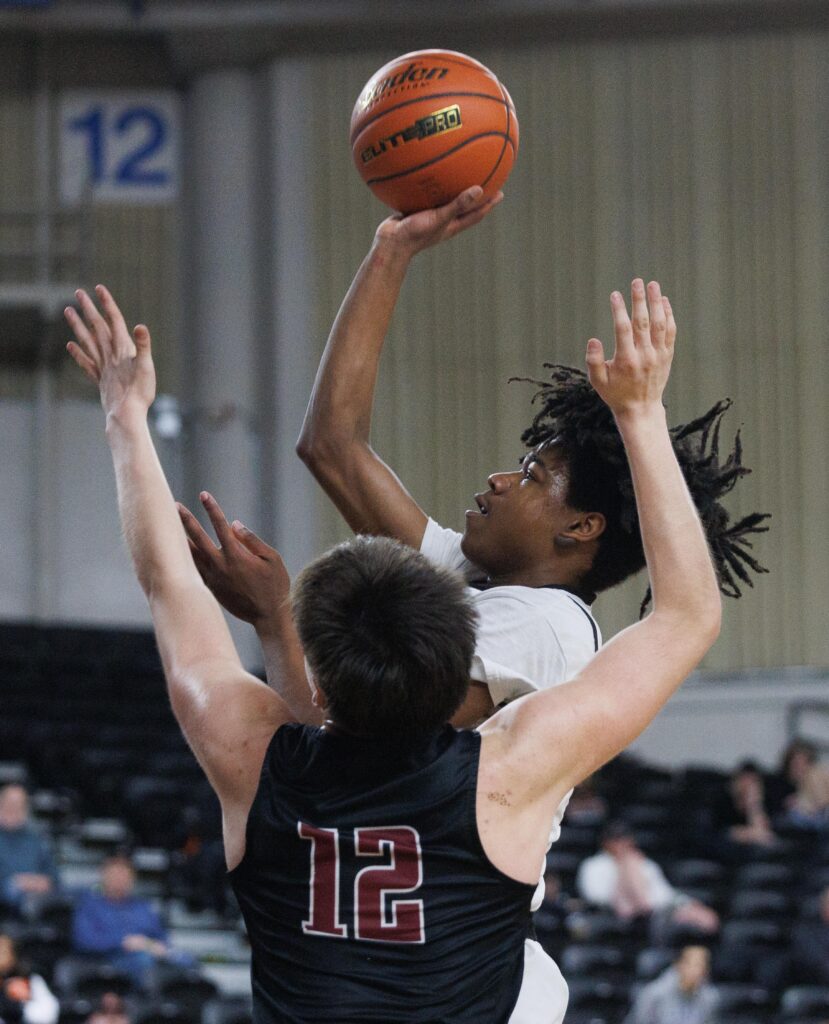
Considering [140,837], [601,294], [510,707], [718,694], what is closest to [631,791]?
[718,694]

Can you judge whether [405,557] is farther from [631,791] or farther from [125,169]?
[125,169]

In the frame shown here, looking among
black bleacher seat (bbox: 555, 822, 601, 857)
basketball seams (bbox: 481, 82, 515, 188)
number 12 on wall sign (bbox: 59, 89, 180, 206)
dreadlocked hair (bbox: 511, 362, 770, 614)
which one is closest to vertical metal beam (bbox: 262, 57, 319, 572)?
number 12 on wall sign (bbox: 59, 89, 180, 206)

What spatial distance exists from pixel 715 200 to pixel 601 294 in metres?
1.16

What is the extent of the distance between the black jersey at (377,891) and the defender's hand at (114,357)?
518 millimetres

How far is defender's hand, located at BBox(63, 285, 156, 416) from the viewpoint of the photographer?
2.16m

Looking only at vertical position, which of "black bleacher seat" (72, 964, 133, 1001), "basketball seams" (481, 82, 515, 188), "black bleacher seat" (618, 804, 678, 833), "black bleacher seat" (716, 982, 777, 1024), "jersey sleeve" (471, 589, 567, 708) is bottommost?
"black bleacher seat" (716, 982, 777, 1024)

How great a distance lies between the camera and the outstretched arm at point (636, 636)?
74.4 inches

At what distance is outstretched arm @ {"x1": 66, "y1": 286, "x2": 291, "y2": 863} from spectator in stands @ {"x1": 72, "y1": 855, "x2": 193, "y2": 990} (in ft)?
19.0

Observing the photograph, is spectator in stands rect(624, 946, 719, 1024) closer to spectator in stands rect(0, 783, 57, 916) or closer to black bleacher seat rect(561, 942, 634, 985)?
black bleacher seat rect(561, 942, 634, 985)

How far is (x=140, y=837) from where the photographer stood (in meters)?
9.38

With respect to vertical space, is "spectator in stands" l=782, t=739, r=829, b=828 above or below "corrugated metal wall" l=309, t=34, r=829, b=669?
below

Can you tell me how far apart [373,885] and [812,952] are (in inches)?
270

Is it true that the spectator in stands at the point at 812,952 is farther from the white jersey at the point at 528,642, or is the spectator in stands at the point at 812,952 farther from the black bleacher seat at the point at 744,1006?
the white jersey at the point at 528,642

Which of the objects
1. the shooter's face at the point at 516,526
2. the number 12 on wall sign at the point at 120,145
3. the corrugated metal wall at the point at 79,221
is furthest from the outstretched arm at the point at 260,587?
the number 12 on wall sign at the point at 120,145
